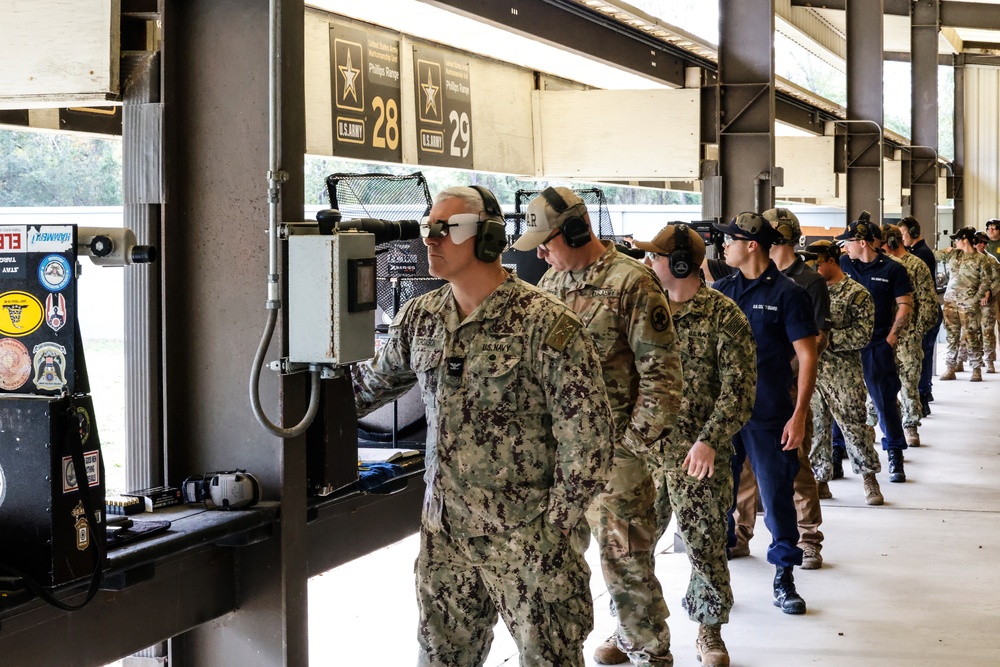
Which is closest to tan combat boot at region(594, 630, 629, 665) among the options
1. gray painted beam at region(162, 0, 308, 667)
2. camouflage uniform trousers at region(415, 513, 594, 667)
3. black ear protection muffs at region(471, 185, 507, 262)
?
gray painted beam at region(162, 0, 308, 667)

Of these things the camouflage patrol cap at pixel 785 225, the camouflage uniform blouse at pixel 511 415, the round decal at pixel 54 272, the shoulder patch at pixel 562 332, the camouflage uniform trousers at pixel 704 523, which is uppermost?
the camouflage patrol cap at pixel 785 225

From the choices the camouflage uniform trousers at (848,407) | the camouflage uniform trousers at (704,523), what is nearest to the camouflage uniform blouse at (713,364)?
the camouflage uniform trousers at (704,523)

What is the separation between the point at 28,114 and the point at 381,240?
2705 mm

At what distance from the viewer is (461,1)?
648 centimetres

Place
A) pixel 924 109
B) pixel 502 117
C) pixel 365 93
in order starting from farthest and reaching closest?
pixel 924 109 → pixel 502 117 → pixel 365 93

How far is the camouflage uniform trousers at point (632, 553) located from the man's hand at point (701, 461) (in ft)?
1.58

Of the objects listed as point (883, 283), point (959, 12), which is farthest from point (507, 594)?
point (959, 12)

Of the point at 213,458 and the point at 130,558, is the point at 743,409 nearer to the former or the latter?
Result: the point at 213,458

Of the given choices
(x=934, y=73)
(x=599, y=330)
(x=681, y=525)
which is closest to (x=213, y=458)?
(x=599, y=330)

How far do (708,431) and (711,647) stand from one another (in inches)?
36.6

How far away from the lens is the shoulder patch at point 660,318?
12.8 ft

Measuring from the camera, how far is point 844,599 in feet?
18.9

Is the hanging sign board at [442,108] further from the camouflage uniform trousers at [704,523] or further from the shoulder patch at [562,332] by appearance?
the shoulder patch at [562,332]

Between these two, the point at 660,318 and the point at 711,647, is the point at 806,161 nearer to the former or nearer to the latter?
the point at 711,647
